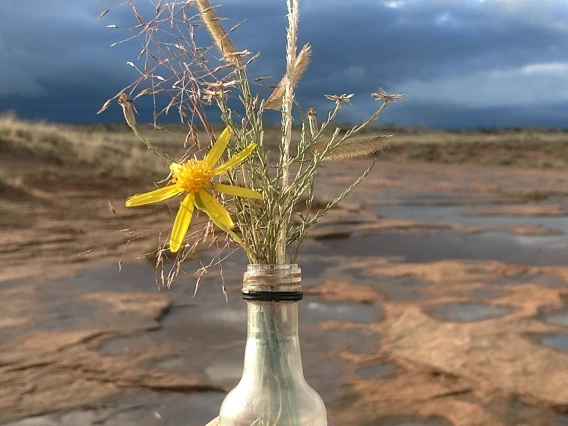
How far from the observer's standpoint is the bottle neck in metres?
1.00

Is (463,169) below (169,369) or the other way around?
the other way around

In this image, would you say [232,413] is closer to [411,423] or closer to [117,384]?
[411,423]

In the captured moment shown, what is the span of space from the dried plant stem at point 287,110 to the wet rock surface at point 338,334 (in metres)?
1.18

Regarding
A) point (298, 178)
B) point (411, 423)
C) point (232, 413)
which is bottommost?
point (411, 423)

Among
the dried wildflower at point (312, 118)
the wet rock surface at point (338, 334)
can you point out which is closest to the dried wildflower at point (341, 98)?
the dried wildflower at point (312, 118)

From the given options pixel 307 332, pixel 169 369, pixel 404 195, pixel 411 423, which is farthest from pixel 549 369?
pixel 404 195

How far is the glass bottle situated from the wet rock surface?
43.9 inches

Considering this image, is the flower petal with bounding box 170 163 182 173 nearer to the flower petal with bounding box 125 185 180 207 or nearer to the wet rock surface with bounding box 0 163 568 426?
the flower petal with bounding box 125 185 180 207

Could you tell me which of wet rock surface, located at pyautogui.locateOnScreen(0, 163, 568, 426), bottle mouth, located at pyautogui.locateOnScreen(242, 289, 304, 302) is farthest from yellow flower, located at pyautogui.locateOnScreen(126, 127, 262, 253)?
wet rock surface, located at pyautogui.locateOnScreen(0, 163, 568, 426)

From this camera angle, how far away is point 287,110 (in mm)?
1056

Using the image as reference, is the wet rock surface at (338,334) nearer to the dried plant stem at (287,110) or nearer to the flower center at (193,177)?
the dried plant stem at (287,110)

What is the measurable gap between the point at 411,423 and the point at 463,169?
545 inches

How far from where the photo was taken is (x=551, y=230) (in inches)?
223

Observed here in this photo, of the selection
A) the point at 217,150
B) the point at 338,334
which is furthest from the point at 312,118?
the point at 338,334
